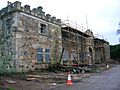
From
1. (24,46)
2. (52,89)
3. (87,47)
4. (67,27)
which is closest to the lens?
(52,89)

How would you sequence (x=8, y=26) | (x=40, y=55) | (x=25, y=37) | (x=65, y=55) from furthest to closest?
(x=65, y=55) < (x=40, y=55) < (x=8, y=26) < (x=25, y=37)

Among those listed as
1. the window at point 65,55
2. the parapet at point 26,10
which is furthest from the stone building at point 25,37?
the window at point 65,55

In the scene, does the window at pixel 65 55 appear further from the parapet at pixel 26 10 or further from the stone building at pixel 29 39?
the parapet at pixel 26 10

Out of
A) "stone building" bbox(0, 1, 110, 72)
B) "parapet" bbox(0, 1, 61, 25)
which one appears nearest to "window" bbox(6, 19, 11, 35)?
"stone building" bbox(0, 1, 110, 72)

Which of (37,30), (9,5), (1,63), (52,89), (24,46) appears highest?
(9,5)

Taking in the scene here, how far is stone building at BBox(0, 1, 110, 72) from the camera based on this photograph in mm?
21359

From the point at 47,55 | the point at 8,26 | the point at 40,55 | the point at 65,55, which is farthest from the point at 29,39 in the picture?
the point at 65,55

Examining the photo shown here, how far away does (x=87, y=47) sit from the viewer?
3875 cm

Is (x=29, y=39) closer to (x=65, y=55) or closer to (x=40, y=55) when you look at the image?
(x=40, y=55)

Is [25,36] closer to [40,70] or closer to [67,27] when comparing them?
[40,70]

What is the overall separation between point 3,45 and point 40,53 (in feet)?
13.9

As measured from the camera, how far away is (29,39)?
2255 cm

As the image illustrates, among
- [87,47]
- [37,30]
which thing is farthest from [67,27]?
[87,47]

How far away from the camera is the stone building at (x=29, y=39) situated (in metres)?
21.4
